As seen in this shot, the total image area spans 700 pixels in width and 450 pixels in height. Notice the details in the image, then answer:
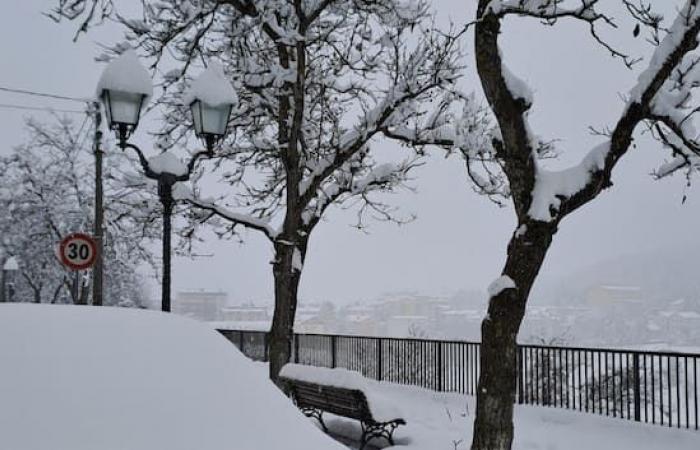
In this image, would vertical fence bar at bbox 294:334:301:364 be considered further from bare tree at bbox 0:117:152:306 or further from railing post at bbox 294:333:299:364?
bare tree at bbox 0:117:152:306

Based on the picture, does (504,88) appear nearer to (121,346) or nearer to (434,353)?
(121,346)

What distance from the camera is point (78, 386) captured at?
84.9 inches

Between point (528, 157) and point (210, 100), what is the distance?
13.7 ft

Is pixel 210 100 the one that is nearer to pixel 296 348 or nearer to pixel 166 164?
pixel 166 164

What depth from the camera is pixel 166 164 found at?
826 cm

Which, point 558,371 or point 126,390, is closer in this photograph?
point 126,390

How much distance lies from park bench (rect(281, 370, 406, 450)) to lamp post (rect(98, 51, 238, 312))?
250 centimetres

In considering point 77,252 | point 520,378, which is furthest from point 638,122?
point 77,252

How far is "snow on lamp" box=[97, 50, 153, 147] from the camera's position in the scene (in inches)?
315

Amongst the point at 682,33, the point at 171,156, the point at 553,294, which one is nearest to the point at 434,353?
the point at 171,156

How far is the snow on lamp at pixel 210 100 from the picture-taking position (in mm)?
8383

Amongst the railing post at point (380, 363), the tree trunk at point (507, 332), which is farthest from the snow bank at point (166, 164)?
the railing post at point (380, 363)

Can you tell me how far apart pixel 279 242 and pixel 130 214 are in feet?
18.1

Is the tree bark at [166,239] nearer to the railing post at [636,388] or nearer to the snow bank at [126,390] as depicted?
the snow bank at [126,390]
